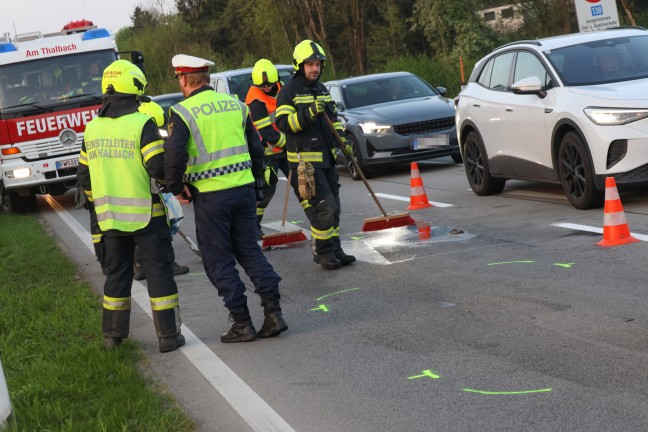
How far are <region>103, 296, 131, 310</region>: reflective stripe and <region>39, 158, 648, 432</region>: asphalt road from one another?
331 mm

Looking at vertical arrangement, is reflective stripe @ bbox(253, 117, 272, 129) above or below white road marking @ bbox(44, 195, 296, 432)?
above

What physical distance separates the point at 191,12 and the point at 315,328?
238 ft

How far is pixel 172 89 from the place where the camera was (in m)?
57.0

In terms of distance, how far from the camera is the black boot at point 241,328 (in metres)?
7.31

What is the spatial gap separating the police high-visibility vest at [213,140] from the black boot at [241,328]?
81cm

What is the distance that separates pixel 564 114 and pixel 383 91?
8042mm

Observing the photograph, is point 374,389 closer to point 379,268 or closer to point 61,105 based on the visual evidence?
point 379,268

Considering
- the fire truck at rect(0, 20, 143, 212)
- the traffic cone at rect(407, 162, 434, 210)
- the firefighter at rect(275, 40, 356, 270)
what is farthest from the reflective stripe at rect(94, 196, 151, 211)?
the fire truck at rect(0, 20, 143, 212)

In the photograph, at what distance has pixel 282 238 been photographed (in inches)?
446

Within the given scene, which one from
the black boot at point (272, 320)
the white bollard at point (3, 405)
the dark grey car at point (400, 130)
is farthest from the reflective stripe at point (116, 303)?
the dark grey car at point (400, 130)

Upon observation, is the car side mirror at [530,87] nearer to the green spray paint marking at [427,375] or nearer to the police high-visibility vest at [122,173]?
the police high-visibility vest at [122,173]

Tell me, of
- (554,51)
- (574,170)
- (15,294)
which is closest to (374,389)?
(15,294)

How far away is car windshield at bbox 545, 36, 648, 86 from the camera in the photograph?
1148 centimetres

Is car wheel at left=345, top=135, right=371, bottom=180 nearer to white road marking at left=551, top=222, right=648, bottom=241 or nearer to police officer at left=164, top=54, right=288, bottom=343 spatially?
white road marking at left=551, top=222, right=648, bottom=241
